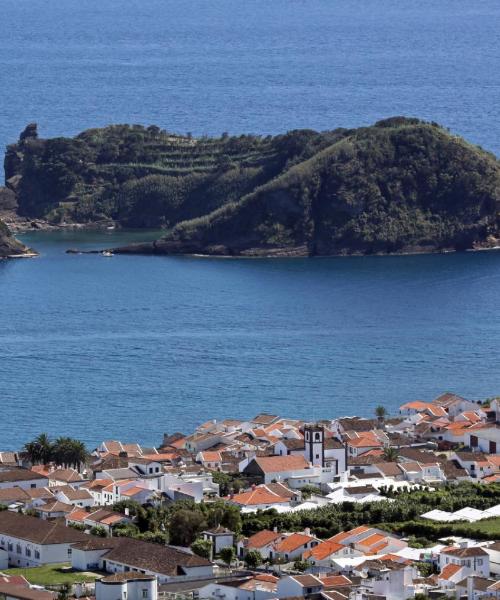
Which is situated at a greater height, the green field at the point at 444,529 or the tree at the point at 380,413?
the tree at the point at 380,413

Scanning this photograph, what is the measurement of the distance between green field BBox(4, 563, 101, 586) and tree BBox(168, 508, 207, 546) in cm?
283

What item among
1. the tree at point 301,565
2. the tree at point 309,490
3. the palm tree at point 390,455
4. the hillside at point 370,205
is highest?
the hillside at point 370,205

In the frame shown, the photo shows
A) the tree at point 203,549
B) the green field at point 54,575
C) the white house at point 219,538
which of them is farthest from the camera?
the white house at point 219,538

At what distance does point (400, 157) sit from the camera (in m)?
143

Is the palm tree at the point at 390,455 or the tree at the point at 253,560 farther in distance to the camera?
the palm tree at the point at 390,455

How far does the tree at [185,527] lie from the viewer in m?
60.4

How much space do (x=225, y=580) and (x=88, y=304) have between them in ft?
188

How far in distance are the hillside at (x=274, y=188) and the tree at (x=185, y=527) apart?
236 feet

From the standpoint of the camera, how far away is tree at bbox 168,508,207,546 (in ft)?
198

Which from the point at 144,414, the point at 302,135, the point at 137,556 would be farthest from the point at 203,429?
the point at 302,135

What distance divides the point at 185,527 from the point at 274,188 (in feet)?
267

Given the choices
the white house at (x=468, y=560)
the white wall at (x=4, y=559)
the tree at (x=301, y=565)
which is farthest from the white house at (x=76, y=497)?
the white house at (x=468, y=560)

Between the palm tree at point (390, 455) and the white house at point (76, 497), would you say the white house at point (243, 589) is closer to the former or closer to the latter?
the white house at point (76, 497)

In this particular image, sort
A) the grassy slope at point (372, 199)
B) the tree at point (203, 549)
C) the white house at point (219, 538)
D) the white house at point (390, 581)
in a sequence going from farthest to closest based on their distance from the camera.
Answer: the grassy slope at point (372, 199), the white house at point (219, 538), the tree at point (203, 549), the white house at point (390, 581)
